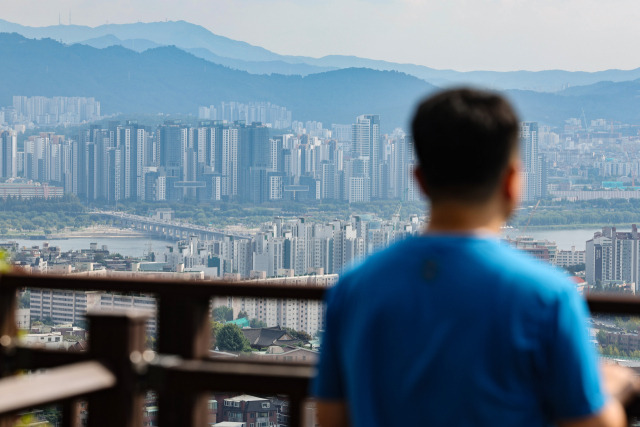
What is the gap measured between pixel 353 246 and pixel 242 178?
34671 mm

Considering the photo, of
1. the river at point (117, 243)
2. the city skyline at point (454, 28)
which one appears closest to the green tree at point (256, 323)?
the river at point (117, 243)

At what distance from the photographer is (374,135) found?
374 ft

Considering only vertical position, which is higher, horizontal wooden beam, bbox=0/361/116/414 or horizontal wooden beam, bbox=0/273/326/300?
horizontal wooden beam, bbox=0/273/326/300

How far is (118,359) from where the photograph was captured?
1.38 meters

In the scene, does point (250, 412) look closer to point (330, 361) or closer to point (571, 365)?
point (330, 361)

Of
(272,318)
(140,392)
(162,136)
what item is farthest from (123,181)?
(140,392)

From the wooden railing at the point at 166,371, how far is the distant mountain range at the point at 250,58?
129 meters

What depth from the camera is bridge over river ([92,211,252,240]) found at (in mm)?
86125

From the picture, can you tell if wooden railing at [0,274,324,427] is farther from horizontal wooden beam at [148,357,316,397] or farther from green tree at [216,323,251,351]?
green tree at [216,323,251,351]

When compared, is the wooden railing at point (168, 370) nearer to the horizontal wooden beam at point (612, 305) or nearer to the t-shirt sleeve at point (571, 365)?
the horizontal wooden beam at point (612, 305)

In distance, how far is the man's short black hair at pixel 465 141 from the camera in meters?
0.87

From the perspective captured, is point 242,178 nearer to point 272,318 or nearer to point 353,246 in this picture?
point 353,246

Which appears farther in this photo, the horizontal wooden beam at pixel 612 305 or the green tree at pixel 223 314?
the green tree at pixel 223 314

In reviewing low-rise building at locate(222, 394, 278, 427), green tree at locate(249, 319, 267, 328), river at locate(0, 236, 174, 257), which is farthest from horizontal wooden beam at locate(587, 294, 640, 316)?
river at locate(0, 236, 174, 257)
